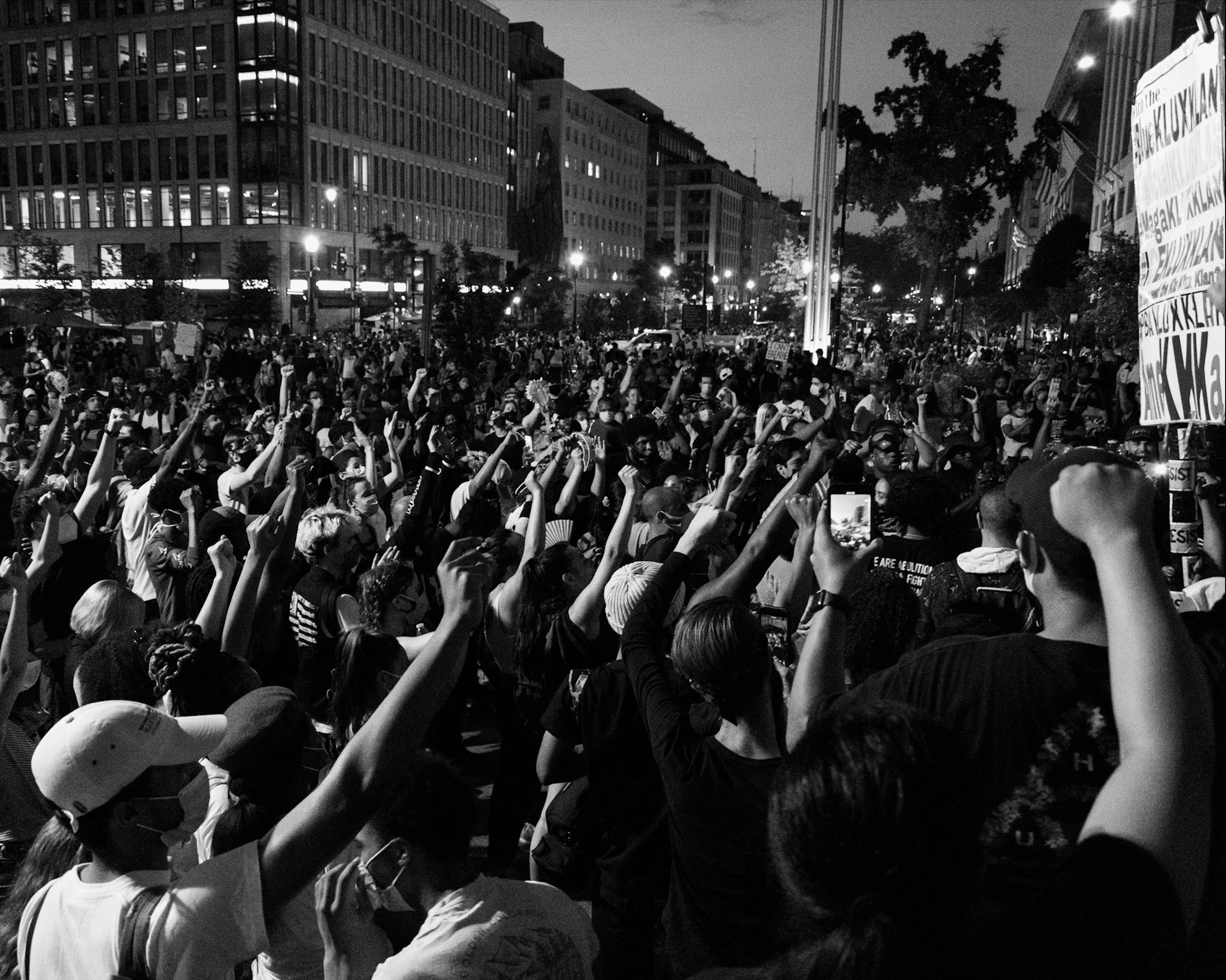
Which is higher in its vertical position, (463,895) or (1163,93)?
(1163,93)

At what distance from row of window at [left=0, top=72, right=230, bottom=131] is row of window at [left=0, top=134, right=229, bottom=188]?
1657 mm

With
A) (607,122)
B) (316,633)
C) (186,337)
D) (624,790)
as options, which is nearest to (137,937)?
(624,790)

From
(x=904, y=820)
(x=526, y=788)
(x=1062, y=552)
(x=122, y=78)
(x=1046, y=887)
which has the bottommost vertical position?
(x=526, y=788)

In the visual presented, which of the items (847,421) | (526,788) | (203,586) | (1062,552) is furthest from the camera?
(847,421)

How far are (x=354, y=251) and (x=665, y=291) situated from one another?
43.8m

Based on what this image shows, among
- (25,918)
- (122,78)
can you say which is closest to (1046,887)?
(25,918)

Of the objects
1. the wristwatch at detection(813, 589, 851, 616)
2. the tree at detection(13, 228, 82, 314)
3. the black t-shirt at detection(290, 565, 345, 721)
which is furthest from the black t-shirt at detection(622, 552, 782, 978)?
the tree at detection(13, 228, 82, 314)

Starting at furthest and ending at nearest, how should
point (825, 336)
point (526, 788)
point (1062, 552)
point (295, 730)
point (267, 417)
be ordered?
point (825, 336), point (267, 417), point (526, 788), point (295, 730), point (1062, 552)

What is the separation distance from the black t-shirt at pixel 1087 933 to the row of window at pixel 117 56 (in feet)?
284

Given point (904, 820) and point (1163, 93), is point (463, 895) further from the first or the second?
point (1163, 93)

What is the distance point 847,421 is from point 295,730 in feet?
34.4

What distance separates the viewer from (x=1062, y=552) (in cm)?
193

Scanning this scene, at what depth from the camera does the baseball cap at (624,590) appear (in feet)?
13.8

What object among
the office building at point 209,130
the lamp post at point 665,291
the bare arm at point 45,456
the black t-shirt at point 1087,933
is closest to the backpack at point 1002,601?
the black t-shirt at point 1087,933
